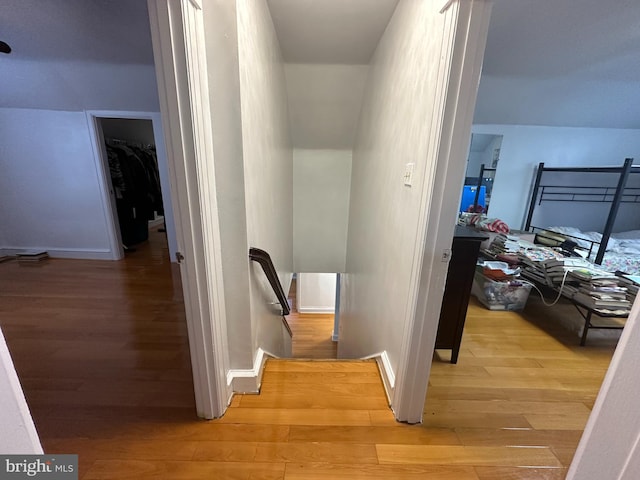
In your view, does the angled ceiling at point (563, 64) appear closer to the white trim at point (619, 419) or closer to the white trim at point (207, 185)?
the white trim at point (207, 185)

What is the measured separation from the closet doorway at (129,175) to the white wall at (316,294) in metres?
2.77

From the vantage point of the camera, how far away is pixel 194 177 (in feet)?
2.99

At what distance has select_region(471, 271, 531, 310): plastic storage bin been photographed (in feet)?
7.79

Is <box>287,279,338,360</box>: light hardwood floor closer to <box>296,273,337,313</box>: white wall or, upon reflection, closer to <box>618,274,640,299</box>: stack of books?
<box>296,273,337,313</box>: white wall

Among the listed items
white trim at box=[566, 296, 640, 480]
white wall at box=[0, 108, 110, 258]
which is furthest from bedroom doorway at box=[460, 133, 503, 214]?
white wall at box=[0, 108, 110, 258]

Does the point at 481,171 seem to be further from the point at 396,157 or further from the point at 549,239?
the point at 396,157

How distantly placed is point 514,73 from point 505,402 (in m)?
2.81

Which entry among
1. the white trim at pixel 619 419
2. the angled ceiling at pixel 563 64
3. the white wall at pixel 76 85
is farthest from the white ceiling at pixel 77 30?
the white trim at pixel 619 419

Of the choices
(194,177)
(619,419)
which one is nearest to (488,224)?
(619,419)

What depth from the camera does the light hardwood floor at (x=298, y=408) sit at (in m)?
1.03

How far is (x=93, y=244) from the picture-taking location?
3.41m

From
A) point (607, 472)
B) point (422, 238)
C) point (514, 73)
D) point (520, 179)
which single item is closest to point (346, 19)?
point (422, 238)

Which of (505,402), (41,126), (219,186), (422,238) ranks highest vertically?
(41,126)

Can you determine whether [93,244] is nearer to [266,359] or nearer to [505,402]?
[266,359]
